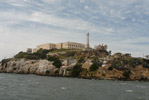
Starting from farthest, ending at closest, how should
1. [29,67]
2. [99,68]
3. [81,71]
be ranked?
[29,67] → [81,71] → [99,68]

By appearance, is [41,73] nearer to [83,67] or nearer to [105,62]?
[83,67]

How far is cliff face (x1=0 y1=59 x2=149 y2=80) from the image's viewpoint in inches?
4943

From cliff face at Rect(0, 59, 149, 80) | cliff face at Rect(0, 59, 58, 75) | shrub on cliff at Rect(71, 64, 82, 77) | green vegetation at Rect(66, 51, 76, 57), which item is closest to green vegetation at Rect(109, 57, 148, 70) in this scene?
cliff face at Rect(0, 59, 149, 80)

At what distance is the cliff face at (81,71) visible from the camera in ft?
412

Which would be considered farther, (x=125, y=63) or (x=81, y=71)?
(x=81, y=71)

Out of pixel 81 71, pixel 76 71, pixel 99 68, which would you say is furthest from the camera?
pixel 81 71

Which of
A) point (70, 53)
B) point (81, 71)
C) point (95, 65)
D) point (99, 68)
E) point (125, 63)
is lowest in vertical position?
point (81, 71)

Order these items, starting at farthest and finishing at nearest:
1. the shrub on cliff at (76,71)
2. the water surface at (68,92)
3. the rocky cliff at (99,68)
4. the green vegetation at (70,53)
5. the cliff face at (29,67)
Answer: the green vegetation at (70,53), the cliff face at (29,67), the shrub on cliff at (76,71), the rocky cliff at (99,68), the water surface at (68,92)

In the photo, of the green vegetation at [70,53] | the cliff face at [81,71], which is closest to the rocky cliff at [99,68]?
the cliff face at [81,71]

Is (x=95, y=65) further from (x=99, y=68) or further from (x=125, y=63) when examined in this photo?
(x=125, y=63)

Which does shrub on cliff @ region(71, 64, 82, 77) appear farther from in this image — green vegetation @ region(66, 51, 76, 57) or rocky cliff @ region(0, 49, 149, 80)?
green vegetation @ region(66, 51, 76, 57)

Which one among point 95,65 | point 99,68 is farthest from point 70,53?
point 99,68

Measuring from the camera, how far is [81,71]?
446 ft

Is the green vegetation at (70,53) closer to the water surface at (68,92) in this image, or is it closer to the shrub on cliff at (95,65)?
the shrub on cliff at (95,65)
